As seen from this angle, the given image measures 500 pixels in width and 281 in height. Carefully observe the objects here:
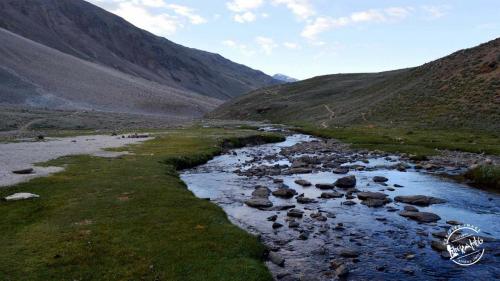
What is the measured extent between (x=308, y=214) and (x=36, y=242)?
1804 centimetres

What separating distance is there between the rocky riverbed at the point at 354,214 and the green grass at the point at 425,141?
36.6 ft

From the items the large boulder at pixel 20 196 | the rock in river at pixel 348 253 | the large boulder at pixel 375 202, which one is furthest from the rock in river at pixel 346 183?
the large boulder at pixel 20 196

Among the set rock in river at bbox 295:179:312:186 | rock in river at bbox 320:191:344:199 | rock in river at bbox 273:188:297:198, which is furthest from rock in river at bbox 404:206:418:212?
rock in river at bbox 295:179:312:186

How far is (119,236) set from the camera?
2414 cm

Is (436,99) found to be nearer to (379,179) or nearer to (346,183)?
(379,179)

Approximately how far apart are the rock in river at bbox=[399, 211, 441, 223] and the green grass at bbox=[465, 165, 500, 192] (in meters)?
13.5

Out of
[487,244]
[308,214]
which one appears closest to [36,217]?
[308,214]

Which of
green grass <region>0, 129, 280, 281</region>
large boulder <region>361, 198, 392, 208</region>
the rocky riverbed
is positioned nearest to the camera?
green grass <region>0, 129, 280, 281</region>

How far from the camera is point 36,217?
89.3 feet

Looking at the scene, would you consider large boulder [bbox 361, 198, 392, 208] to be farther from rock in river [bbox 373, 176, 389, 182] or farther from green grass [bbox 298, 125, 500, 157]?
green grass [bbox 298, 125, 500, 157]

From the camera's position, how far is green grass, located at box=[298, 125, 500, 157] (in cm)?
6291

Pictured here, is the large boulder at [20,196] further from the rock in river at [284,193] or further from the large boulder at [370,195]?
the large boulder at [370,195]

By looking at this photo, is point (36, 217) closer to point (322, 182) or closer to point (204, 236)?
point (204, 236)

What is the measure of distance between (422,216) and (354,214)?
4.69 metres
